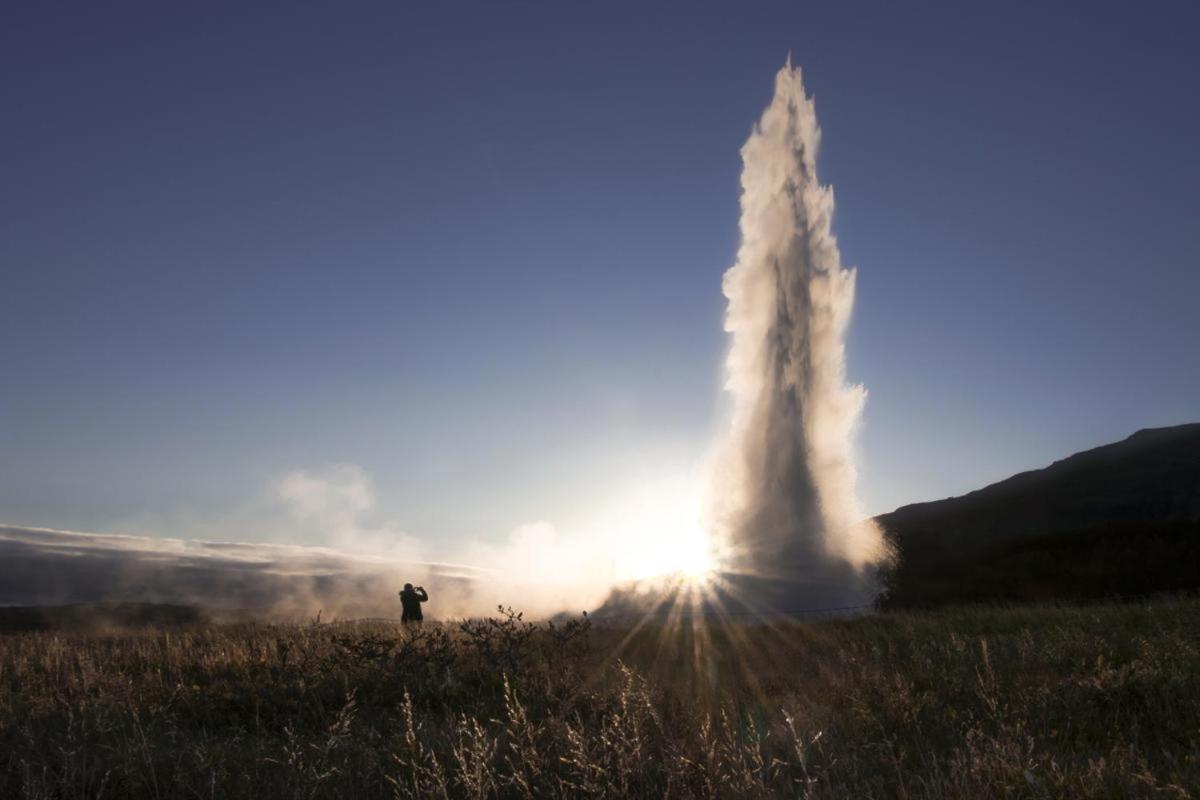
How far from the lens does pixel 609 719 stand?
6.48 m

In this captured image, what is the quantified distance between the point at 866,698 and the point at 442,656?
511cm

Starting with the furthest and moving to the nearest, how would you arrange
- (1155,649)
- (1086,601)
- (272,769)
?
(1086,601), (1155,649), (272,769)

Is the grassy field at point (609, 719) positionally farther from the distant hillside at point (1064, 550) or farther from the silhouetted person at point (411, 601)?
the distant hillside at point (1064, 550)

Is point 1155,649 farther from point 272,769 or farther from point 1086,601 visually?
point 1086,601

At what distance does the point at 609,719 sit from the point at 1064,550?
36.1m

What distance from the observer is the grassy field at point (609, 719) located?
406 centimetres

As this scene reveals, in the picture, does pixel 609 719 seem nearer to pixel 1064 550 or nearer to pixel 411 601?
pixel 411 601

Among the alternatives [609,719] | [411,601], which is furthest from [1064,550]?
[609,719]

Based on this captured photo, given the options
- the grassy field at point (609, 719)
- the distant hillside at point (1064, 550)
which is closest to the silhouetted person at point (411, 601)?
the grassy field at point (609, 719)

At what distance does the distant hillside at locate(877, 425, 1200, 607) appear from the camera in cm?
2892

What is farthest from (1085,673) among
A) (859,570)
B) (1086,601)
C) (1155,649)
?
(859,570)

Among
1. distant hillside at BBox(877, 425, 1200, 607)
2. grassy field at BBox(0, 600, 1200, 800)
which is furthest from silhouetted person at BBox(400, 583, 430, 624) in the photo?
distant hillside at BBox(877, 425, 1200, 607)

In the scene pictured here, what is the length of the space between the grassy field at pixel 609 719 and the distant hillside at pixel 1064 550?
18046mm

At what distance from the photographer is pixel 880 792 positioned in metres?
3.80
